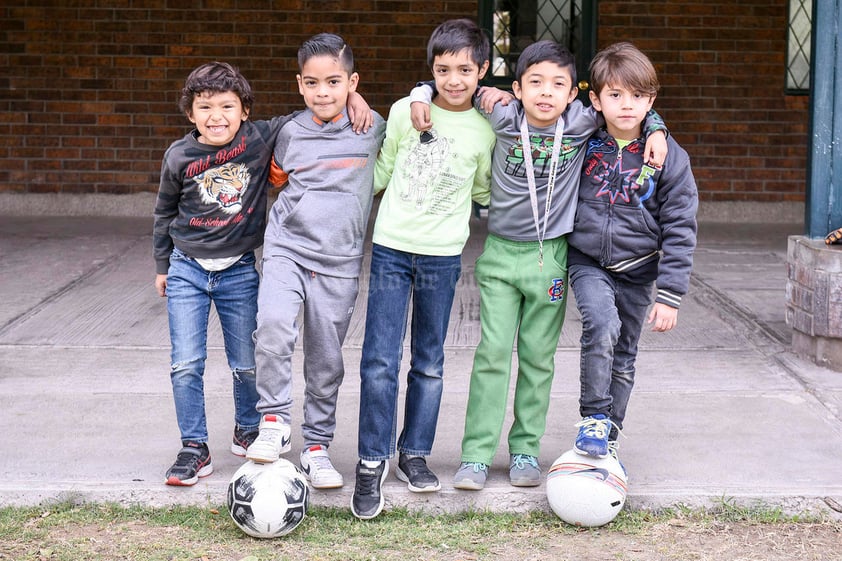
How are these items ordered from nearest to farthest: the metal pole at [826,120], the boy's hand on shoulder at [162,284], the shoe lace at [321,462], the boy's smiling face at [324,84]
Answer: the boy's smiling face at [324,84] → the shoe lace at [321,462] → the boy's hand on shoulder at [162,284] → the metal pole at [826,120]

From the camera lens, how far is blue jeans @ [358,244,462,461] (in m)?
3.72

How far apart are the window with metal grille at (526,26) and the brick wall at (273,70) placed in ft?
0.58

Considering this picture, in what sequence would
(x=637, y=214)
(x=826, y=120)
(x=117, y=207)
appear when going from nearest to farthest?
(x=637, y=214) < (x=826, y=120) < (x=117, y=207)

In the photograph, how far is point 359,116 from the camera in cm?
377

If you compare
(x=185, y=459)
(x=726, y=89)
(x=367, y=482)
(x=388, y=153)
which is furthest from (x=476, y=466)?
(x=726, y=89)

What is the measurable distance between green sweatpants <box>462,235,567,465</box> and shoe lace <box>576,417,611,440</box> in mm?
228

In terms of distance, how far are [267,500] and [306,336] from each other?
0.62 metres

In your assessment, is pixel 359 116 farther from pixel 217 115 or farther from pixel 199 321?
pixel 199 321

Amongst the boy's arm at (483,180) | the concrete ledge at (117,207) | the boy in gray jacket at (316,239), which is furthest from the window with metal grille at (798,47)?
the boy in gray jacket at (316,239)

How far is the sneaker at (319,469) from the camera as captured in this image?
3.77 m

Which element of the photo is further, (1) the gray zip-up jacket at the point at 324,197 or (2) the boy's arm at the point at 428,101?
(1) the gray zip-up jacket at the point at 324,197

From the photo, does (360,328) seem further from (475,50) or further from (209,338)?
(475,50)

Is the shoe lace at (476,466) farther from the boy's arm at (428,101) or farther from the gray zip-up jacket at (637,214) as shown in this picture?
the boy's arm at (428,101)

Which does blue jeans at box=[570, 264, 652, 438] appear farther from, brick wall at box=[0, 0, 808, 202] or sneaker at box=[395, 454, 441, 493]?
brick wall at box=[0, 0, 808, 202]
